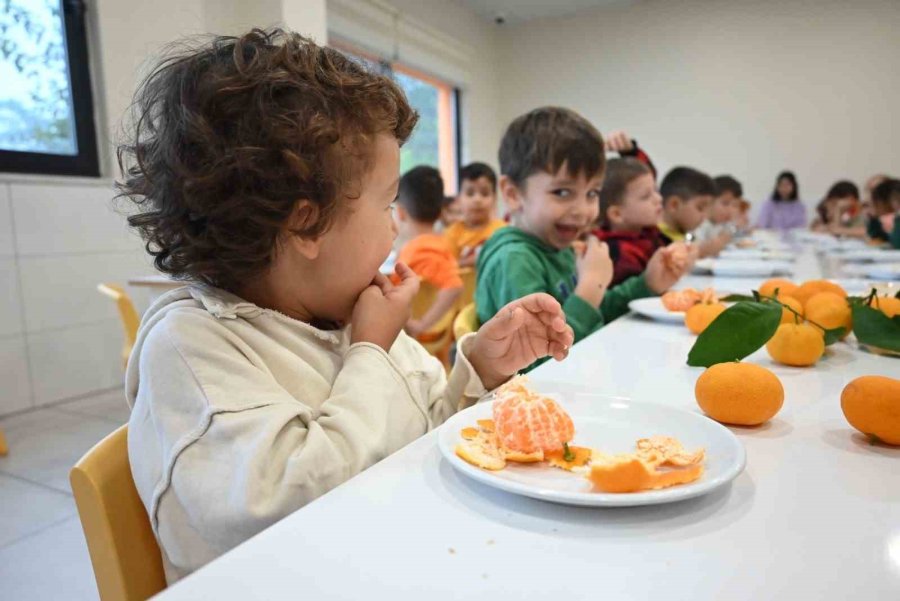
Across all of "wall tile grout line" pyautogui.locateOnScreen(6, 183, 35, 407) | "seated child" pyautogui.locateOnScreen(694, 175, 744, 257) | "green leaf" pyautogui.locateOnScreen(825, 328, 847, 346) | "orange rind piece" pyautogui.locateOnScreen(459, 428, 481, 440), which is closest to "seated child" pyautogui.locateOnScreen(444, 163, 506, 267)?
"seated child" pyautogui.locateOnScreen(694, 175, 744, 257)

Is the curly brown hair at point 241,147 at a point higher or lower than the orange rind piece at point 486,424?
higher

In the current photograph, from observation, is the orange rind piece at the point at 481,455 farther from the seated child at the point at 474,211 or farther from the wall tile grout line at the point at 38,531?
the seated child at the point at 474,211

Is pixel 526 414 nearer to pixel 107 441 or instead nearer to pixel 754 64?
pixel 107 441

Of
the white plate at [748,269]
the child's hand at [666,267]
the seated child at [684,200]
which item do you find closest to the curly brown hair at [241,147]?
the child's hand at [666,267]

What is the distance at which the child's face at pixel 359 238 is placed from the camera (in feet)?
2.59

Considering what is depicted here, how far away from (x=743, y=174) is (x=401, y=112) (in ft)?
24.2

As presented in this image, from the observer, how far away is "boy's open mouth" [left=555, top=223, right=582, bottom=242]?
1.71m

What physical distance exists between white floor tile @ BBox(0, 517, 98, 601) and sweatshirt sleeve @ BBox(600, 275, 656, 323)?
1.50 m

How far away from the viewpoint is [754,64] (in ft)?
22.9

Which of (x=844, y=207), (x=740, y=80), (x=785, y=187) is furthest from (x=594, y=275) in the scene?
(x=740, y=80)

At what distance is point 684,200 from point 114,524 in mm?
3207

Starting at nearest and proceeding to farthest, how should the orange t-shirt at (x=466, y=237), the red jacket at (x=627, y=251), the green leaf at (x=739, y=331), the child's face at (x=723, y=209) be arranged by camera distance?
the green leaf at (x=739, y=331) < the red jacket at (x=627, y=251) < the orange t-shirt at (x=466, y=237) < the child's face at (x=723, y=209)

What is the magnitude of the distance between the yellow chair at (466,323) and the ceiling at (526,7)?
6.36 meters

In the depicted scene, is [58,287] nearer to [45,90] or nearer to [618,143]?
[45,90]
